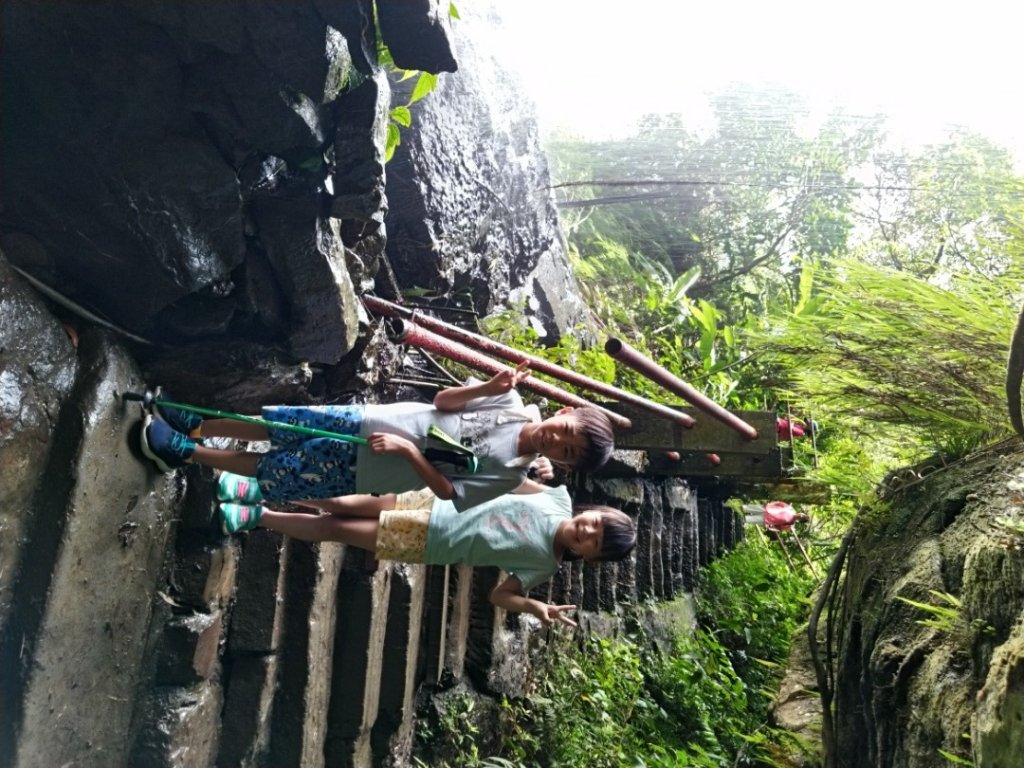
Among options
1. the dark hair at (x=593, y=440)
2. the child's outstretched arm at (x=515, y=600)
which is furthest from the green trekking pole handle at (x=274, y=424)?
the child's outstretched arm at (x=515, y=600)

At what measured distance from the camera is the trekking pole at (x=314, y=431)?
105 inches

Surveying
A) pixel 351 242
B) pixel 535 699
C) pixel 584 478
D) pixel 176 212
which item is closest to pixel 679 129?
pixel 584 478

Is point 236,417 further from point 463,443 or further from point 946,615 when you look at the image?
point 946,615

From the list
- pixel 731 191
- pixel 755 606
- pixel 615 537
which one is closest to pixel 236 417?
pixel 615 537

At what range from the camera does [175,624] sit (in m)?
2.90

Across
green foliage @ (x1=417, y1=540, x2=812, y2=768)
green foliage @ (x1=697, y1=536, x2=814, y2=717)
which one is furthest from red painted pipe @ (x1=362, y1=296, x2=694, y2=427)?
green foliage @ (x1=697, y1=536, x2=814, y2=717)

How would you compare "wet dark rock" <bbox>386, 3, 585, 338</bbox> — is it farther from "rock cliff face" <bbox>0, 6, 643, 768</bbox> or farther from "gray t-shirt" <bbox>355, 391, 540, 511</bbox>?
"gray t-shirt" <bbox>355, 391, 540, 511</bbox>

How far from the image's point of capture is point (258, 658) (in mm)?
3195

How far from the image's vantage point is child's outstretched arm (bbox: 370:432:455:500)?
106 inches

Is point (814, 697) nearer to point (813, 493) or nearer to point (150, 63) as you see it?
point (813, 493)

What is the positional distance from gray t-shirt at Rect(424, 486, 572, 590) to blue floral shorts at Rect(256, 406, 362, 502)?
0.59 metres

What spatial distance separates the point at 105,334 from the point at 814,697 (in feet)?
15.3

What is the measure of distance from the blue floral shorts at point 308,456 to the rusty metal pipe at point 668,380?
43.3 inches

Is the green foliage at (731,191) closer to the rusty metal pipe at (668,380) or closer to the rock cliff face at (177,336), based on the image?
the rusty metal pipe at (668,380)
